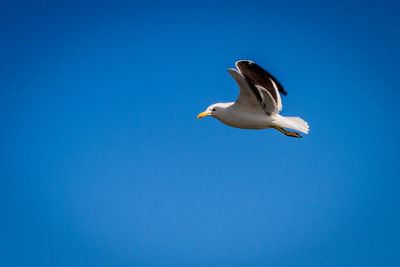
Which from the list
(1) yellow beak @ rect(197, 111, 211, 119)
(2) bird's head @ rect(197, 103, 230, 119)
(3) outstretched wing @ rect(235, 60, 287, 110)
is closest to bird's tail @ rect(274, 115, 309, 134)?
(3) outstretched wing @ rect(235, 60, 287, 110)

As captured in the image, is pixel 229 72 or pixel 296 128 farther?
pixel 296 128

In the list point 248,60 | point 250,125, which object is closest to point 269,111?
point 250,125

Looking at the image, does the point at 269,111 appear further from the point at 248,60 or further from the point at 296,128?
the point at 248,60

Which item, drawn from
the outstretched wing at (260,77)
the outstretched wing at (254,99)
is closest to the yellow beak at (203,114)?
the outstretched wing at (254,99)

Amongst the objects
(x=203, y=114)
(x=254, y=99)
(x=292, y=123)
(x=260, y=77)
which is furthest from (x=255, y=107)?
(x=203, y=114)

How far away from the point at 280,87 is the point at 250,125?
102 centimetres

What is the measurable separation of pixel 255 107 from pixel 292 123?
714 mm

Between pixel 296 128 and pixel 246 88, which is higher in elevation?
pixel 246 88

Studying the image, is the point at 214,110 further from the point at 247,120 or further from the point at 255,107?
the point at 255,107

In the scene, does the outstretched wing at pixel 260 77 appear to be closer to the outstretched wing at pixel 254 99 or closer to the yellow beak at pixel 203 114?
the outstretched wing at pixel 254 99

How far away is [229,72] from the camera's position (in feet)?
24.9

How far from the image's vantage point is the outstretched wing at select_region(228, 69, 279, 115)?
793 centimetres

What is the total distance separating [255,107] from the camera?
834 centimetres

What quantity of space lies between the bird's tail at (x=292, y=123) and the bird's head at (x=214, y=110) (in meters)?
0.96
